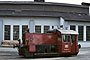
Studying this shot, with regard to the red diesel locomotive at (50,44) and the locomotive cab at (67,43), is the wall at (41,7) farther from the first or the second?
the locomotive cab at (67,43)

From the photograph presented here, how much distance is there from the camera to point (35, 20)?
3606 centimetres

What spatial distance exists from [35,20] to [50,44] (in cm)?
1539

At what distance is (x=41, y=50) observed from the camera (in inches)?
804

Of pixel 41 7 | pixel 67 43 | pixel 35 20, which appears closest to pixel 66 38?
pixel 67 43

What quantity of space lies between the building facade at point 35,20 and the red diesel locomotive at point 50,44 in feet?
44.8

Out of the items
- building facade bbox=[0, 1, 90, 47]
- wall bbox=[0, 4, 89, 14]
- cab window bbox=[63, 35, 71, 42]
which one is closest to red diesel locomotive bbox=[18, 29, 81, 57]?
cab window bbox=[63, 35, 71, 42]

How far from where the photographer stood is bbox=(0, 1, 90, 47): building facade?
3562 cm

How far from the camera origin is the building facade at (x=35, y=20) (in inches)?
1403

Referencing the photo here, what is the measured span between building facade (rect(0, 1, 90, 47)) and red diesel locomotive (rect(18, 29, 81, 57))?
44.8 ft

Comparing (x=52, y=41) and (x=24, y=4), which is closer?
(x=52, y=41)

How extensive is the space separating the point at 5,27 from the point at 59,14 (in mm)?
8434

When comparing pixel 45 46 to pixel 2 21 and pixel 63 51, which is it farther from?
pixel 2 21

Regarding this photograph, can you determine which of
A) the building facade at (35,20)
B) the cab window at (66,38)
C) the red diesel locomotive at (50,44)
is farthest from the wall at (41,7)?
the cab window at (66,38)

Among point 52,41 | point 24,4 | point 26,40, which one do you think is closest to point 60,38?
point 52,41
